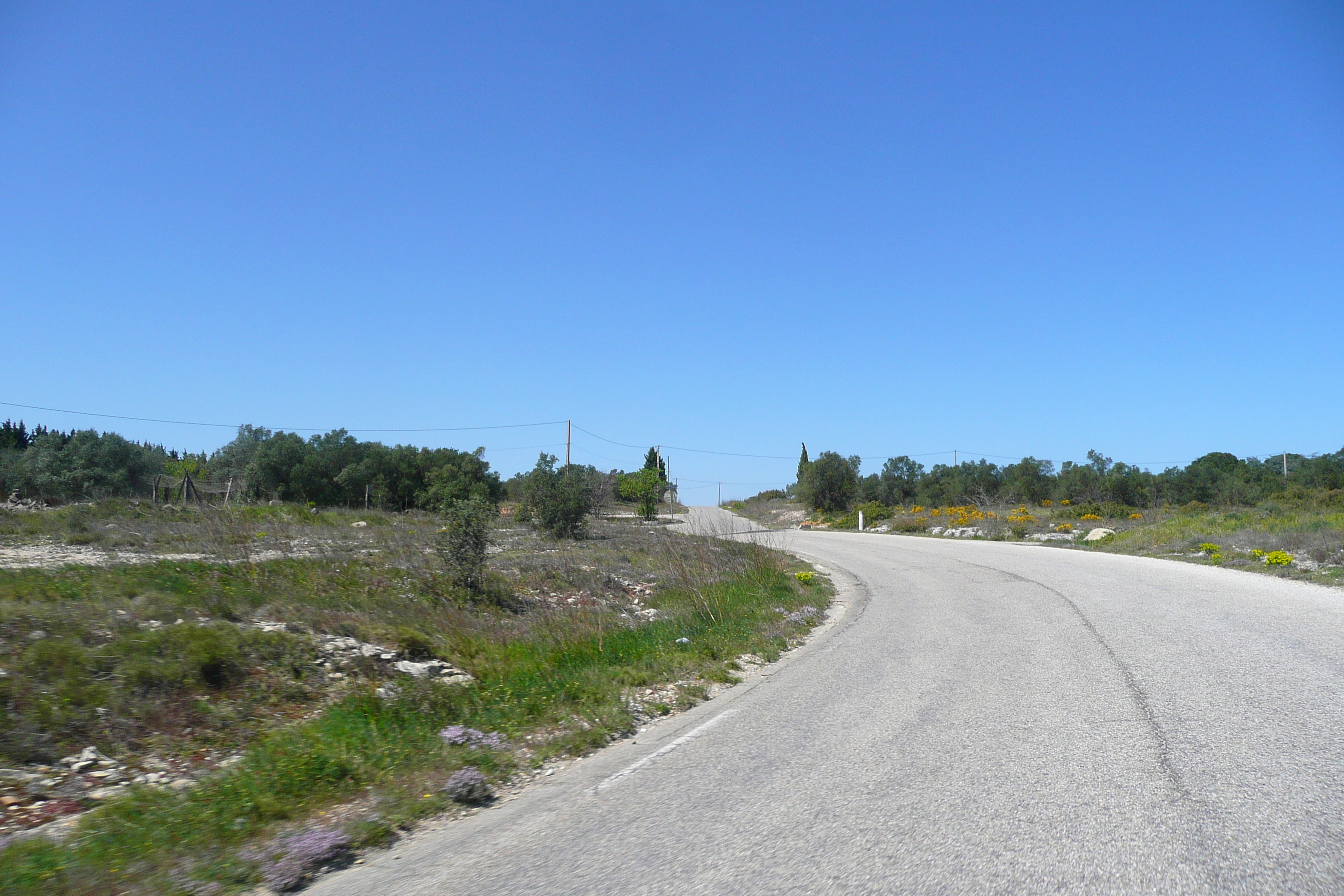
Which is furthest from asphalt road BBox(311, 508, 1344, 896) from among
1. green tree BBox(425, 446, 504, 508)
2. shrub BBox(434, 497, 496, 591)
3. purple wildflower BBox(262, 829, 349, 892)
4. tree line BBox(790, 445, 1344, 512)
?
tree line BBox(790, 445, 1344, 512)

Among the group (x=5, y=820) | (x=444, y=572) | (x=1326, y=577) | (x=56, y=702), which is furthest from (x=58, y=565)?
(x=1326, y=577)

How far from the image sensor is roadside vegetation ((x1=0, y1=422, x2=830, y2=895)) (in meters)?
5.00

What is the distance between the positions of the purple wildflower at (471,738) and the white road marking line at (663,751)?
1339 mm

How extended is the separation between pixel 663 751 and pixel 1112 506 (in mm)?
48192

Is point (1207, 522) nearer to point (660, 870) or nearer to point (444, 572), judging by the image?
point (444, 572)

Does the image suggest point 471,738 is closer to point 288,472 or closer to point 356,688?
point 356,688

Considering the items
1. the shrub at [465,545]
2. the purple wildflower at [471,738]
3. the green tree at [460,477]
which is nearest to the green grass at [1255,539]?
the purple wildflower at [471,738]

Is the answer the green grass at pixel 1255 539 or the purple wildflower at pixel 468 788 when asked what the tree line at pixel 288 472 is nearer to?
the green grass at pixel 1255 539

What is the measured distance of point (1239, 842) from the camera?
13.1 ft

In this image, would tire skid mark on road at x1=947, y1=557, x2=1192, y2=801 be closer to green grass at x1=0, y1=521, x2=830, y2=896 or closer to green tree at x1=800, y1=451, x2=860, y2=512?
green grass at x1=0, y1=521, x2=830, y2=896

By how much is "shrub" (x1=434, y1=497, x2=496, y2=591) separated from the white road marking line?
9805 mm

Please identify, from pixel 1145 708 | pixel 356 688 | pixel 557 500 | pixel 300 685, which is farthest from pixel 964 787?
pixel 557 500

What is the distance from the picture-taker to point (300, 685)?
8727mm

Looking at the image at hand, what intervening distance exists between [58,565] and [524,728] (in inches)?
487
